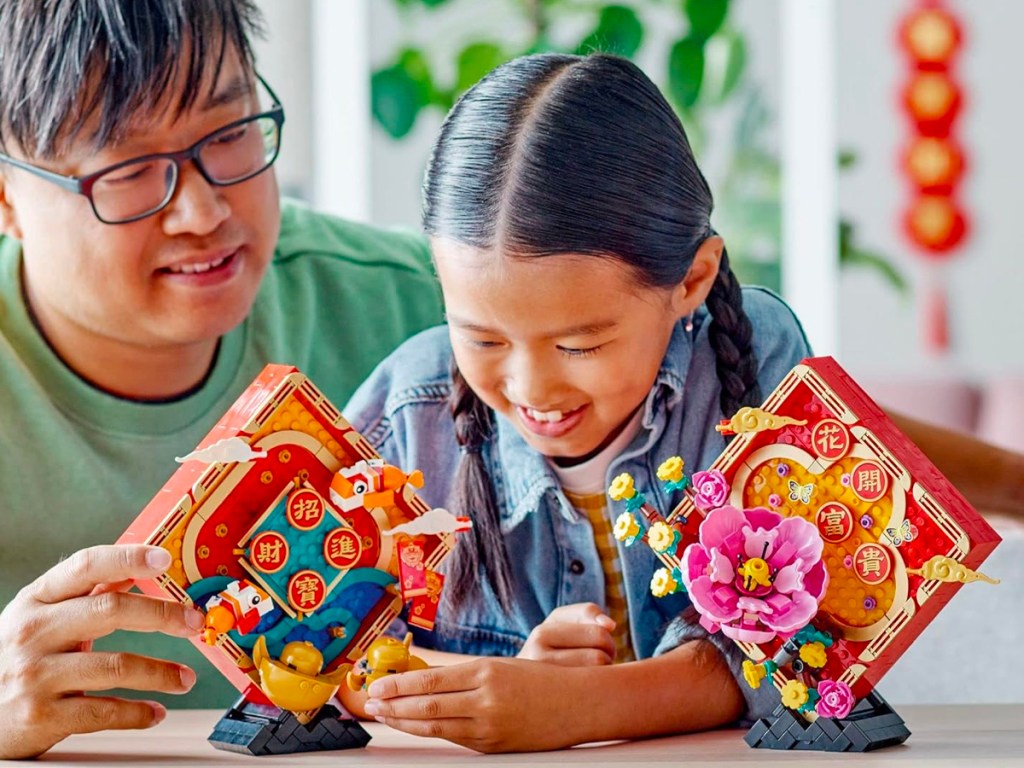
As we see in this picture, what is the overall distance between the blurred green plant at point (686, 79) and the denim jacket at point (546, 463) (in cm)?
329

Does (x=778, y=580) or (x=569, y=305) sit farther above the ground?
(x=569, y=305)

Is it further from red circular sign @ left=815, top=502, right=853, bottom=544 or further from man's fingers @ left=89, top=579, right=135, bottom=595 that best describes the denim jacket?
man's fingers @ left=89, top=579, right=135, bottom=595

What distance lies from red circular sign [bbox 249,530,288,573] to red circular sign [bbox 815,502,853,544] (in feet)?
1.25

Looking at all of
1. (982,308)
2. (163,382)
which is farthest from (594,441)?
(982,308)

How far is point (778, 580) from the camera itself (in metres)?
0.90

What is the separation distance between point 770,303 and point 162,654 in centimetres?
74

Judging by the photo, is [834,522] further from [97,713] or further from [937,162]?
[937,162]

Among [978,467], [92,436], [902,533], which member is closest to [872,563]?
[902,533]

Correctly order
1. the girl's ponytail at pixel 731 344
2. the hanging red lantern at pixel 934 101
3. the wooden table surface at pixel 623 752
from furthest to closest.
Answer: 1. the hanging red lantern at pixel 934 101
2. the girl's ponytail at pixel 731 344
3. the wooden table surface at pixel 623 752

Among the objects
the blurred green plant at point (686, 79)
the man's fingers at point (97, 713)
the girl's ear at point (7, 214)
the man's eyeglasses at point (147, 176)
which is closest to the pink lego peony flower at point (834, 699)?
the man's fingers at point (97, 713)

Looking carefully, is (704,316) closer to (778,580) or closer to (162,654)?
(778,580)

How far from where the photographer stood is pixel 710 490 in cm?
92

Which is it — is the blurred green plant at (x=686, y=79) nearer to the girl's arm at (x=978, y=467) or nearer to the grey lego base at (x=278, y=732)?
the girl's arm at (x=978, y=467)

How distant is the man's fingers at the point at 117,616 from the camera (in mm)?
907
